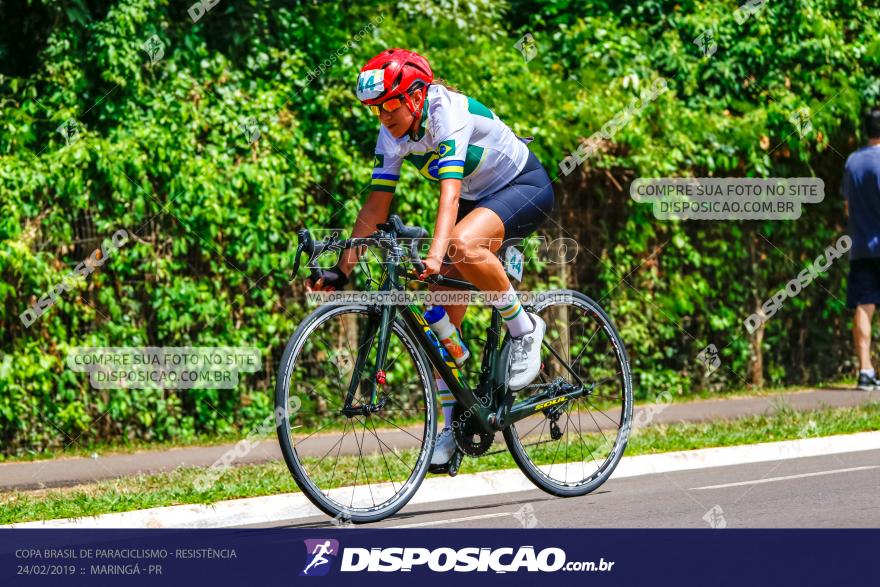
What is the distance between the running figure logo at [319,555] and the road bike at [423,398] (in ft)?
0.61

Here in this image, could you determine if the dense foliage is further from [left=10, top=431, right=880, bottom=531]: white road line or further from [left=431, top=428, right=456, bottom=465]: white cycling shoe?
[left=431, top=428, right=456, bottom=465]: white cycling shoe

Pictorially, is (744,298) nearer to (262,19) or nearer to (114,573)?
(262,19)

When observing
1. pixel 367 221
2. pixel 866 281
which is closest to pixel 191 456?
pixel 367 221

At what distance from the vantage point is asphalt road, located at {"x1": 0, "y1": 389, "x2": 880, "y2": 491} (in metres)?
7.73

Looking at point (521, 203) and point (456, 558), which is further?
point (521, 203)

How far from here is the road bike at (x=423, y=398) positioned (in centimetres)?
578

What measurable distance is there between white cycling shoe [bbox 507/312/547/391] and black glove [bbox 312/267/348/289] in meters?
1.02

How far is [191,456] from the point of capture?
27.9ft

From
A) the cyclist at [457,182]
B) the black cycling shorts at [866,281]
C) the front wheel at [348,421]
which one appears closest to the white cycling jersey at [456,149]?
the cyclist at [457,182]

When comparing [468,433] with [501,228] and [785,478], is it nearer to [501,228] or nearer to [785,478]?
[501,228]

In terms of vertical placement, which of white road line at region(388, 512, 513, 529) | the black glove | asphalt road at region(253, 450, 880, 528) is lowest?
white road line at region(388, 512, 513, 529)

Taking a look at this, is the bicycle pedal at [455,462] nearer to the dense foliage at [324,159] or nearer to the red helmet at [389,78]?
the red helmet at [389,78]

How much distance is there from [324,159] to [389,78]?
4.22m

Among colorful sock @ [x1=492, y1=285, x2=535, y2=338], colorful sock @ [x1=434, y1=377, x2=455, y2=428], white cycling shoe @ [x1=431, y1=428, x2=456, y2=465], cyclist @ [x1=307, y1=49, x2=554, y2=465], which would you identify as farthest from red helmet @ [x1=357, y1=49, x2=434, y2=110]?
white cycling shoe @ [x1=431, y1=428, x2=456, y2=465]
